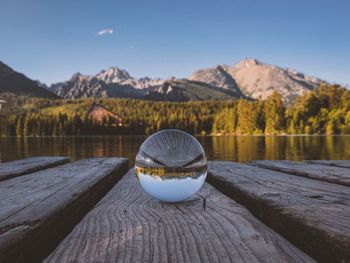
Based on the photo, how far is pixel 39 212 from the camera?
1.23 m

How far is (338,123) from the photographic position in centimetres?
8381

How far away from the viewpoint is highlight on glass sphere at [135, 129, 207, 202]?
1676 mm

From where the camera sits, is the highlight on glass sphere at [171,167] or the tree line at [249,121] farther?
the tree line at [249,121]

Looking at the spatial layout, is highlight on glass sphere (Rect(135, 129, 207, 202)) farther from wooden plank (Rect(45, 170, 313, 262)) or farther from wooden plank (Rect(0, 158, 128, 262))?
wooden plank (Rect(0, 158, 128, 262))

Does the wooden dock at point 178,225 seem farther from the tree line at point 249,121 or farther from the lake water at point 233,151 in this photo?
the tree line at point 249,121

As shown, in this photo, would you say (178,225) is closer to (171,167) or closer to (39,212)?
(171,167)

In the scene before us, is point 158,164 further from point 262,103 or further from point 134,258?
point 262,103

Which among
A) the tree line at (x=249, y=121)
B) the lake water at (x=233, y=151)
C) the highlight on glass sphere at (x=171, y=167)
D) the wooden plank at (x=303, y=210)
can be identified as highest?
the tree line at (x=249, y=121)

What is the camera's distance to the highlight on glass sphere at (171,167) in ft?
5.50

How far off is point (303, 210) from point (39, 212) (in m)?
1.09

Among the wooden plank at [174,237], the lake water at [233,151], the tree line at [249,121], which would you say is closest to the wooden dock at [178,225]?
the wooden plank at [174,237]

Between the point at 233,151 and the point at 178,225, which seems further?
the point at 233,151

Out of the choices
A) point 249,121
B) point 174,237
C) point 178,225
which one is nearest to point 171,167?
point 178,225

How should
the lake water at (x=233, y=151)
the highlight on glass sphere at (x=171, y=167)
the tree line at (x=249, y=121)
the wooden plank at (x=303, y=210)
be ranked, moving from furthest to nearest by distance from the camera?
the tree line at (x=249, y=121), the lake water at (x=233, y=151), the highlight on glass sphere at (x=171, y=167), the wooden plank at (x=303, y=210)
